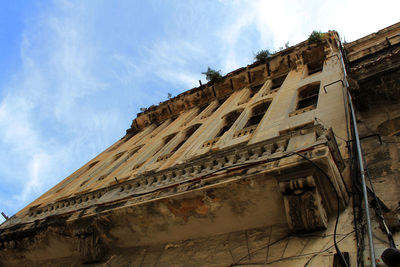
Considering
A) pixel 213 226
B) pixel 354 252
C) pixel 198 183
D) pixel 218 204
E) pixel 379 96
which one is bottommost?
pixel 354 252

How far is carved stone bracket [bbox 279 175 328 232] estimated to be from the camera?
575 centimetres

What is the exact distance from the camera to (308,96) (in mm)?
14086

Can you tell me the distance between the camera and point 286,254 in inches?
225

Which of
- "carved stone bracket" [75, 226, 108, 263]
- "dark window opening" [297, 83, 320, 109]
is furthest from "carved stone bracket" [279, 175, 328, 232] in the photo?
"dark window opening" [297, 83, 320, 109]

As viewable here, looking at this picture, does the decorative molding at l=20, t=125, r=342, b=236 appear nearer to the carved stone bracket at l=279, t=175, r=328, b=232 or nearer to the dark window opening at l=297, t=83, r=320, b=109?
the carved stone bracket at l=279, t=175, r=328, b=232

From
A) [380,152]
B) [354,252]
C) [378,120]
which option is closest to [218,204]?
[354,252]

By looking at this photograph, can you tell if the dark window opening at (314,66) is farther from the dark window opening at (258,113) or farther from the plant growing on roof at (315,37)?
the dark window opening at (258,113)

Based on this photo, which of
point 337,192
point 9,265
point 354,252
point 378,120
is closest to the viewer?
point 354,252

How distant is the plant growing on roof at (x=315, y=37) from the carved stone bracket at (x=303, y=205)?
15880 millimetres

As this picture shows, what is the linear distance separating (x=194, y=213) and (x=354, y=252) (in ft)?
10.7

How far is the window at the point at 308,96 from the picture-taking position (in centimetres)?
1330

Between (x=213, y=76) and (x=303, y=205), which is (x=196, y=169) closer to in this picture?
(x=303, y=205)

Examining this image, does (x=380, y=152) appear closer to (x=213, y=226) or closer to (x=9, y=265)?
(x=213, y=226)

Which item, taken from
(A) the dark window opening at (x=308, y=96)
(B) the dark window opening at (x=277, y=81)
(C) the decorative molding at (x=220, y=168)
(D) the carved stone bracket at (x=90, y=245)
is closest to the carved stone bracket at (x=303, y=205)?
(C) the decorative molding at (x=220, y=168)
